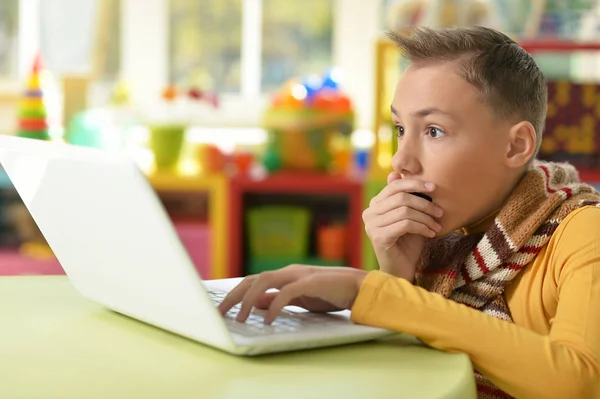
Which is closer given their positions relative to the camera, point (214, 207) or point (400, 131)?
point (400, 131)

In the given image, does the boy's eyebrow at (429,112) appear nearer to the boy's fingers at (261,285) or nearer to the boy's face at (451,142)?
the boy's face at (451,142)

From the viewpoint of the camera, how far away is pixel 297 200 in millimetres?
3283

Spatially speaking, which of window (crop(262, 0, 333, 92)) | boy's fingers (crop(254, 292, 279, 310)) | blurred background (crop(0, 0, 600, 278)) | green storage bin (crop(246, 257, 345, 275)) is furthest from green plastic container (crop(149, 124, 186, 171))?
boy's fingers (crop(254, 292, 279, 310))

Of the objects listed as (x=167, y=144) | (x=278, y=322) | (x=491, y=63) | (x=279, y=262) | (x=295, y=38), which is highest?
(x=491, y=63)

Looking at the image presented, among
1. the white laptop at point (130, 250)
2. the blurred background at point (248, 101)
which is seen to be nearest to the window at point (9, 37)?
the blurred background at point (248, 101)

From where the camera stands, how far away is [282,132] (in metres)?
3.16

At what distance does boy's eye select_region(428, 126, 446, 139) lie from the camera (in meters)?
0.99

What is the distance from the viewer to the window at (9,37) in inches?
148

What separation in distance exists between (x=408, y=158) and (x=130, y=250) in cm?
35

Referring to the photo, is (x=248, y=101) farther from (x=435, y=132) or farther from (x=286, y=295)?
(x=286, y=295)

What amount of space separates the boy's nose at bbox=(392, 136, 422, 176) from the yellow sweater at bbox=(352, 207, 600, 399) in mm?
168

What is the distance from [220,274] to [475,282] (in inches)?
87.2

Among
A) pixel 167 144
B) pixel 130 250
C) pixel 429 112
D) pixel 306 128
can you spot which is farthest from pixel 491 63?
pixel 167 144

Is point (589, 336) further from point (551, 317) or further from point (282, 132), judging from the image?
point (282, 132)
